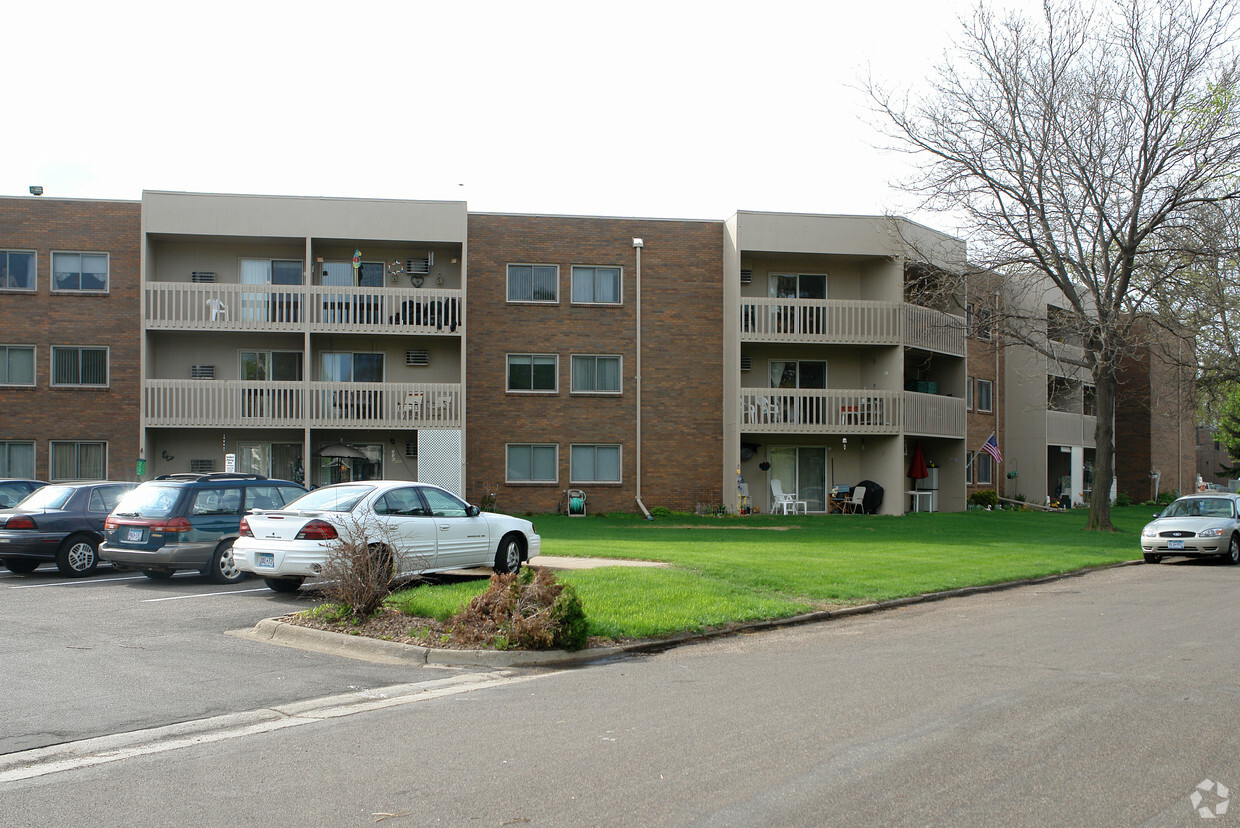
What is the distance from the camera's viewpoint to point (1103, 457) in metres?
28.0

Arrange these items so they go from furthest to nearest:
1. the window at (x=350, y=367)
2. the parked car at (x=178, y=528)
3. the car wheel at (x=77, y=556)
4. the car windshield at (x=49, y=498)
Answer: the window at (x=350, y=367)
the car windshield at (x=49, y=498)
the car wheel at (x=77, y=556)
the parked car at (x=178, y=528)

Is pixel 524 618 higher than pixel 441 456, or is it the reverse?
pixel 441 456

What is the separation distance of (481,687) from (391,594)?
11.4 ft

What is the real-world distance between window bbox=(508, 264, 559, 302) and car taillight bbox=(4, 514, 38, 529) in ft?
56.8

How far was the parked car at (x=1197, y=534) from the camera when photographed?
68.2 ft

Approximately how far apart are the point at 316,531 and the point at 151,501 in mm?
3649

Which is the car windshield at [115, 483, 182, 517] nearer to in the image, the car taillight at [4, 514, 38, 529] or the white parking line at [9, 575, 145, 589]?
the white parking line at [9, 575, 145, 589]

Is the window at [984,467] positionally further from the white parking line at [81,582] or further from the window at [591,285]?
the white parking line at [81,582]

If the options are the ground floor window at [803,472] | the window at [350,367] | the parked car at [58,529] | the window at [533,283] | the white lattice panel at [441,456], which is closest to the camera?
the parked car at [58,529]

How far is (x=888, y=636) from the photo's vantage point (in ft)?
38.1

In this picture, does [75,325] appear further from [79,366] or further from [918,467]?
[918,467]

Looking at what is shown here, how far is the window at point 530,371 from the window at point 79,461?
11.5 metres

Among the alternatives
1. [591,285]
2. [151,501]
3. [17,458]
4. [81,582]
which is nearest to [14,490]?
[81,582]

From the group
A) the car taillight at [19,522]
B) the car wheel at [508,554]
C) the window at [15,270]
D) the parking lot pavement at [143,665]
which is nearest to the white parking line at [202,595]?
the parking lot pavement at [143,665]
